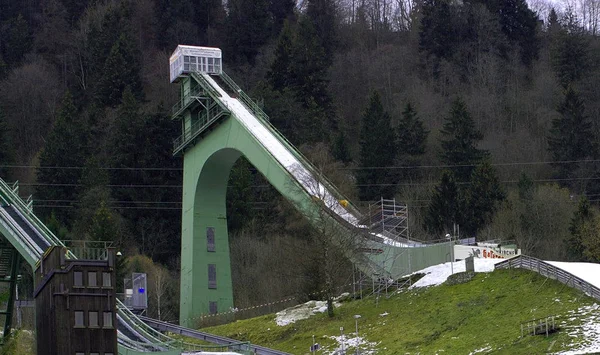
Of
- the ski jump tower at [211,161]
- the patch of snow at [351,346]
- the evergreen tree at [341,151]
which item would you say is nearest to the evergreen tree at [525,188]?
the evergreen tree at [341,151]

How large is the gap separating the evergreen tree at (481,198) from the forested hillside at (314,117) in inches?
5.0

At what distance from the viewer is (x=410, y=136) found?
96.3m

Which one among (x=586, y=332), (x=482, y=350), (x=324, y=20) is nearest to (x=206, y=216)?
(x=482, y=350)

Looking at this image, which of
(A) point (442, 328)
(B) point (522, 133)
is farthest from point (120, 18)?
(A) point (442, 328)

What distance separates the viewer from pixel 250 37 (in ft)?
372

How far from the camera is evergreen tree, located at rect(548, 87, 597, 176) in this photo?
9356 cm

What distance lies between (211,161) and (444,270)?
16.3 metres

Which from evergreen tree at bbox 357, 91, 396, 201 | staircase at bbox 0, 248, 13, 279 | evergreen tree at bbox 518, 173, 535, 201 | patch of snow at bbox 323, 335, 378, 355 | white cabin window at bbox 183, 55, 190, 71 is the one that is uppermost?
white cabin window at bbox 183, 55, 190, 71

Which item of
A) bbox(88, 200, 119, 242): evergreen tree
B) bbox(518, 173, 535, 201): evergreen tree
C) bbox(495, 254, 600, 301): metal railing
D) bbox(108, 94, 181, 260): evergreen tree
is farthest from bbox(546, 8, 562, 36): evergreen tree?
bbox(495, 254, 600, 301): metal railing

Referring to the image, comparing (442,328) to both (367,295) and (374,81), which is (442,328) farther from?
(374,81)

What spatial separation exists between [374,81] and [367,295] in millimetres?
51407

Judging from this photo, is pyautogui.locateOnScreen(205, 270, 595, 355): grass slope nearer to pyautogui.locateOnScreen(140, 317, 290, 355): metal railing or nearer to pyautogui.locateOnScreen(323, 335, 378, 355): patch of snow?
pyautogui.locateOnScreen(323, 335, 378, 355): patch of snow

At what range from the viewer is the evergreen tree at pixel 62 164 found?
90.7m

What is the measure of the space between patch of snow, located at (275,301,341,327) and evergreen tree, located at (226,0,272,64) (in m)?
49.0
